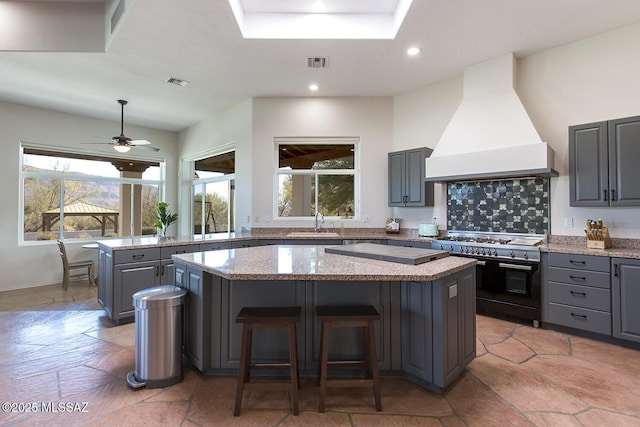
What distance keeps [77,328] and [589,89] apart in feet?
20.1

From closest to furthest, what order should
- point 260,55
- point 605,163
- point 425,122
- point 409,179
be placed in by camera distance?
point 605,163 < point 260,55 < point 409,179 < point 425,122

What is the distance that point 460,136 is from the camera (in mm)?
3977

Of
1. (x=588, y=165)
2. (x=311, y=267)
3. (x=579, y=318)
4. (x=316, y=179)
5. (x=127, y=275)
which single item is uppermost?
(x=316, y=179)

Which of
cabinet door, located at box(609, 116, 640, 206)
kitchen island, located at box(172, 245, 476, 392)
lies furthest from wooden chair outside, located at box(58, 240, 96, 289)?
cabinet door, located at box(609, 116, 640, 206)

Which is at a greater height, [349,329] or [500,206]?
[500,206]

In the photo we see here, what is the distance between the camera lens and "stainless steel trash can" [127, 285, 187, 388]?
2.19m

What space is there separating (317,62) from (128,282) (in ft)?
11.1

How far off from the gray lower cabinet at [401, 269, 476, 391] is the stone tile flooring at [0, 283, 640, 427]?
0.51ft

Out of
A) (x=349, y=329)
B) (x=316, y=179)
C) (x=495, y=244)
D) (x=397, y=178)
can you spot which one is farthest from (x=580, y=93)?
(x=349, y=329)

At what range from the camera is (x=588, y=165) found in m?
3.18

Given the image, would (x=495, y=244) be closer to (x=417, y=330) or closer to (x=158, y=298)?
(x=417, y=330)

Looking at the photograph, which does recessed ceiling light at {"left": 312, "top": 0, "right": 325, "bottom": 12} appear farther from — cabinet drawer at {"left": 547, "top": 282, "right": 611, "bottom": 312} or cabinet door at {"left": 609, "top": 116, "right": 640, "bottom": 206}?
cabinet drawer at {"left": 547, "top": 282, "right": 611, "bottom": 312}

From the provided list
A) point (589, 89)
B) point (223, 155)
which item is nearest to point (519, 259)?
point (589, 89)

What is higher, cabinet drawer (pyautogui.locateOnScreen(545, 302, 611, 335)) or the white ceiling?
the white ceiling
